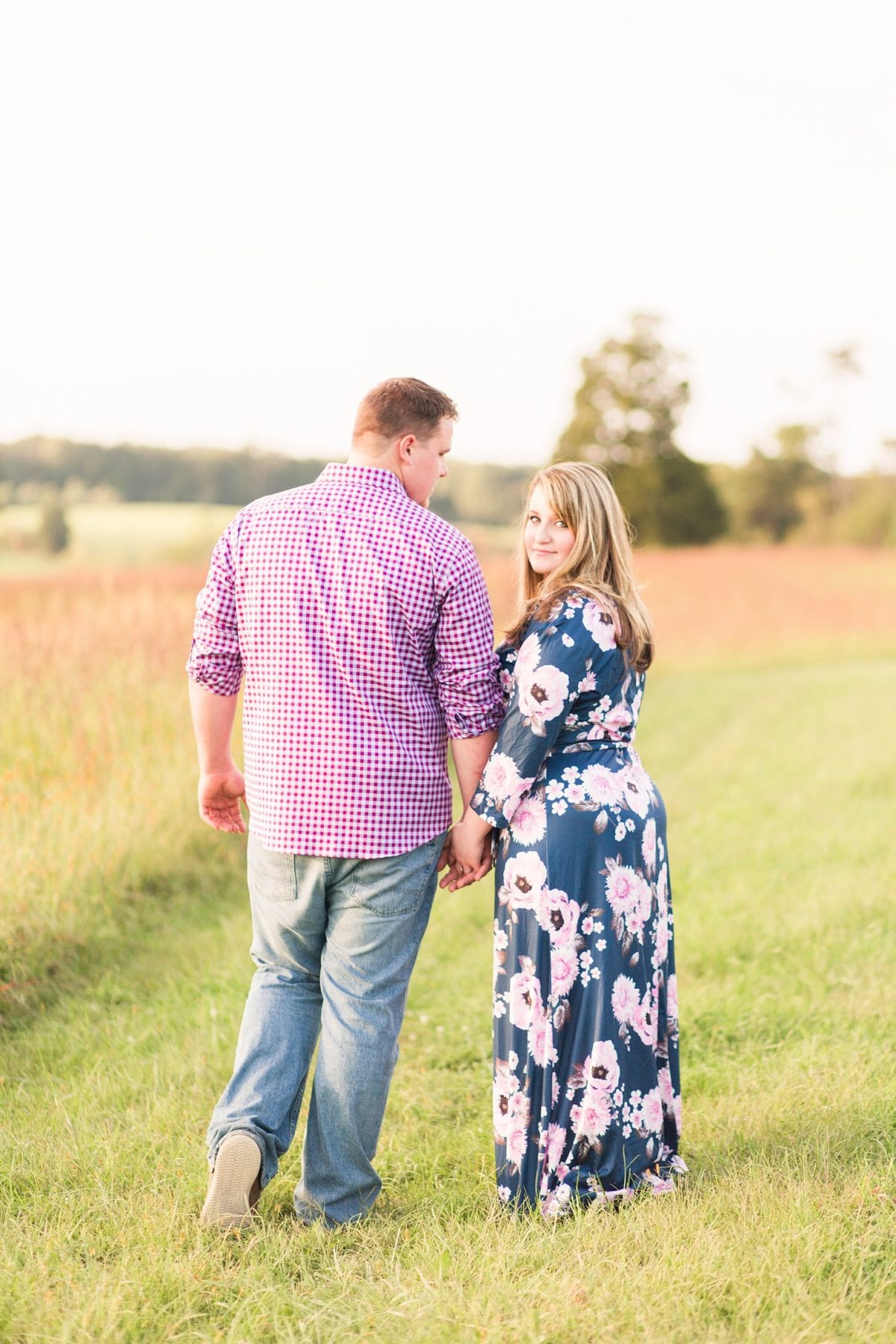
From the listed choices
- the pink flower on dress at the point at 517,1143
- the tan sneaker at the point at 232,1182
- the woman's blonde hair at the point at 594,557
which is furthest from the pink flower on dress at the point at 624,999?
the tan sneaker at the point at 232,1182

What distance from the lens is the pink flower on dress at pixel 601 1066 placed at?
283cm

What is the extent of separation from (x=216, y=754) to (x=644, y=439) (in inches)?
1379

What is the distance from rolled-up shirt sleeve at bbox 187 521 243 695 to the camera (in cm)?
288

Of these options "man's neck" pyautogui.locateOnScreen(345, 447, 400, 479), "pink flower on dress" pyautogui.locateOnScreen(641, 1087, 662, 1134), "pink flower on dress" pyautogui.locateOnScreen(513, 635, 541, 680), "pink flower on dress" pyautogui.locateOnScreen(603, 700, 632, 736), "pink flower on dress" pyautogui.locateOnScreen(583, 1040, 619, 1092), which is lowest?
"pink flower on dress" pyautogui.locateOnScreen(641, 1087, 662, 1134)

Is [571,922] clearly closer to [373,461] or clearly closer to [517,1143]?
[517,1143]

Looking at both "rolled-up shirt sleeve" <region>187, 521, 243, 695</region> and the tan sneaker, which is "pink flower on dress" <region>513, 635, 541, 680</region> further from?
the tan sneaker

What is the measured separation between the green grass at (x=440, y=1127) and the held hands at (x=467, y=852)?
0.80m

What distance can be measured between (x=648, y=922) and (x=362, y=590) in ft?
3.54

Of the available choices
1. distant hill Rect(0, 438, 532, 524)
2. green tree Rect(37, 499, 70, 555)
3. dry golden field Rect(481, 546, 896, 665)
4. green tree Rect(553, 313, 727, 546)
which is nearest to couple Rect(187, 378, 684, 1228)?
green tree Rect(37, 499, 70, 555)

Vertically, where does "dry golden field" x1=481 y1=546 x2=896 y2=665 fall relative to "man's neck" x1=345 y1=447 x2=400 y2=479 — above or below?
below

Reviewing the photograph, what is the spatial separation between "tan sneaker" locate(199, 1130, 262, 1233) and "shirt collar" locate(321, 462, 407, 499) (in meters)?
1.52

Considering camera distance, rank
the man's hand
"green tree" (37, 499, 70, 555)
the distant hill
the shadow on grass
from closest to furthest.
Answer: the man's hand, the shadow on grass, "green tree" (37, 499, 70, 555), the distant hill

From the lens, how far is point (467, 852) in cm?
290

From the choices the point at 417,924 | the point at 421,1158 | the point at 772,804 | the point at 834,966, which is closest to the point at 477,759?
the point at 417,924
